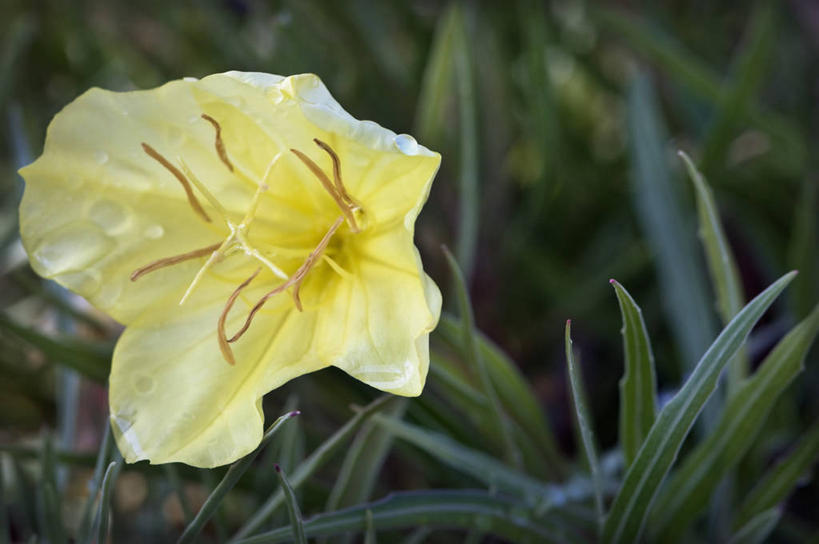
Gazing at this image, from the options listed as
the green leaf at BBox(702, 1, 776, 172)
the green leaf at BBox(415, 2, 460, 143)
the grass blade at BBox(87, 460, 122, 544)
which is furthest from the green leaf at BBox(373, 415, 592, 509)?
the green leaf at BBox(702, 1, 776, 172)

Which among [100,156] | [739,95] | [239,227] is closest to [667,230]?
[739,95]

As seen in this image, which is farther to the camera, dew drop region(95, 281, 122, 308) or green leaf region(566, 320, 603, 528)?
dew drop region(95, 281, 122, 308)

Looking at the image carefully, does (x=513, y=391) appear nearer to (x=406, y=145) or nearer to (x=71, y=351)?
(x=406, y=145)

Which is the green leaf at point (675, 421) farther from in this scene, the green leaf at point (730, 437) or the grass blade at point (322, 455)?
the grass blade at point (322, 455)

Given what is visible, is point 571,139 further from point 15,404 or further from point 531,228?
point 15,404

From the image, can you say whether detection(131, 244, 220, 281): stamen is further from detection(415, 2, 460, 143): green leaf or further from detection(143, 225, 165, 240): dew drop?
detection(415, 2, 460, 143): green leaf
